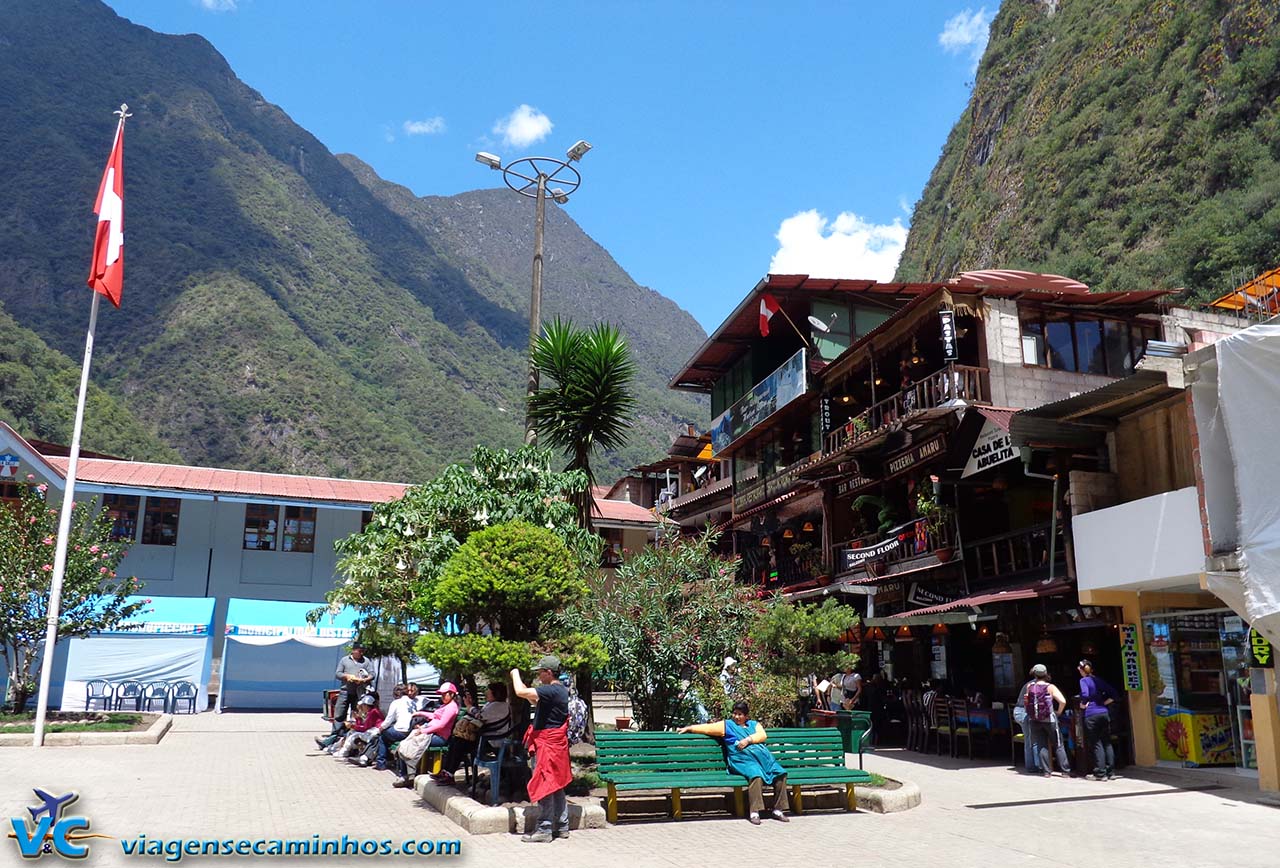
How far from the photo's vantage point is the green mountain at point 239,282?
79.4m

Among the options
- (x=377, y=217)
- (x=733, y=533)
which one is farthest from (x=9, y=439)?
(x=377, y=217)

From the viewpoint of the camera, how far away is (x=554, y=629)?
11156 mm

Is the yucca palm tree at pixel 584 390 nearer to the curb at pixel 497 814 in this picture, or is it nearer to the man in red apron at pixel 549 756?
the curb at pixel 497 814

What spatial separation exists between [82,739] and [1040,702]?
1447cm

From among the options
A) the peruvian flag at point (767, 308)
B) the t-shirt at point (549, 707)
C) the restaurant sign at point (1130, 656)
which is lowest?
the t-shirt at point (549, 707)

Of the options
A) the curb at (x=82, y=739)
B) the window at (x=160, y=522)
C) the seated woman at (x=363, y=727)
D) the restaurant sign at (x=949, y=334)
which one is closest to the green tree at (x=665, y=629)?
the seated woman at (x=363, y=727)

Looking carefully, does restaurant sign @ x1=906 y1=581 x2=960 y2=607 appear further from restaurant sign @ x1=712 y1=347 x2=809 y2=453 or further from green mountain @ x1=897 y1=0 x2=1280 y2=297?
green mountain @ x1=897 y1=0 x2=1280 y2=297

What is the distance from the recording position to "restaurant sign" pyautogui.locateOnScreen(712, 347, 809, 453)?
26172 mm

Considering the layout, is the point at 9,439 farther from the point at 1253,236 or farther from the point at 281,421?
the point at 281,421

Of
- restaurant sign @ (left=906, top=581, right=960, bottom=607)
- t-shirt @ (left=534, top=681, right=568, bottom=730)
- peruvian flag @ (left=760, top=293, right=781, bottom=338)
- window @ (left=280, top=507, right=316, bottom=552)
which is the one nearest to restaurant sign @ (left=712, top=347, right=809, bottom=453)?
peruvian flag @ (left=760, top=293, right=781, bottom=338)

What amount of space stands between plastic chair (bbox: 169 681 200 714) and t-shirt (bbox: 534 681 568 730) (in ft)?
65.5

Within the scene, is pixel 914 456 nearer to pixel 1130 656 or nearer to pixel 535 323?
pixel 1130 656

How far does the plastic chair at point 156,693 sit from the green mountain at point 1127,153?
38355mm

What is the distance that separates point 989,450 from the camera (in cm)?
1784
